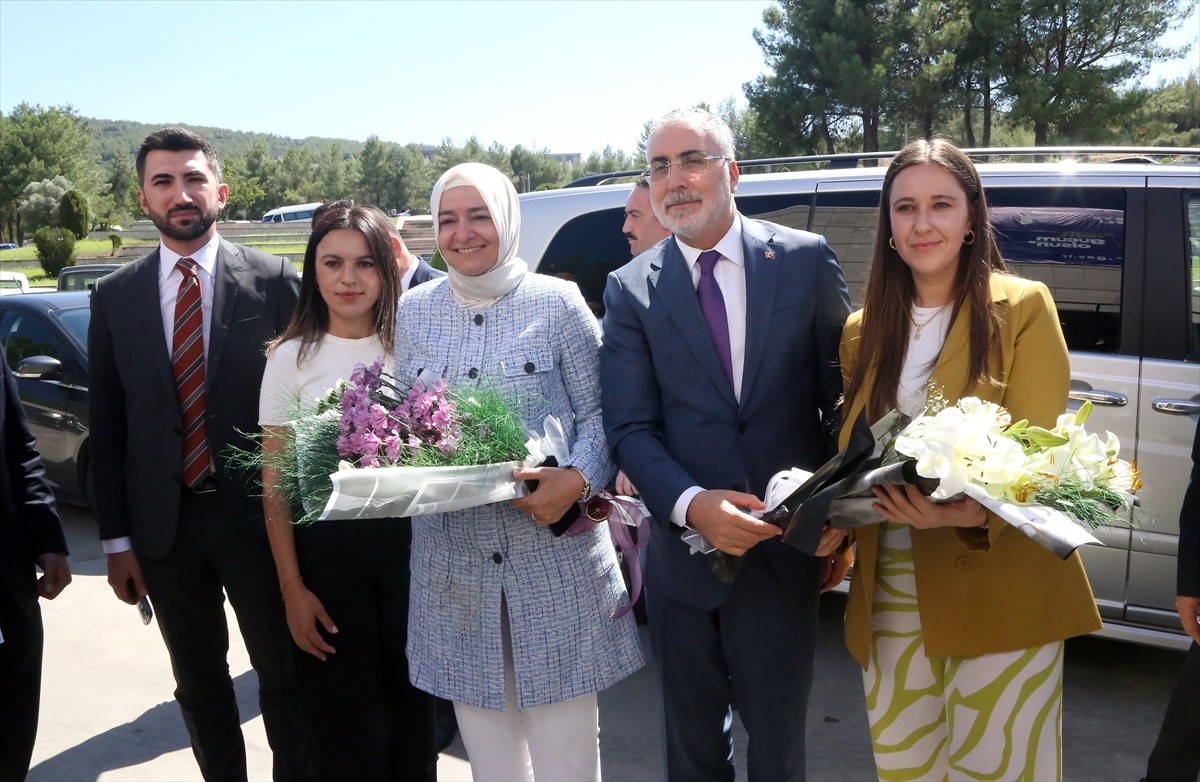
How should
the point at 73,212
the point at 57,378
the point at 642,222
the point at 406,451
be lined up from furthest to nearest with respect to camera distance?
1. the point at 73,212
2. the point at 57,378
3. the point at 642,222
4. the point at 406,451

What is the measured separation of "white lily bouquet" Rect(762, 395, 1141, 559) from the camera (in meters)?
2.04

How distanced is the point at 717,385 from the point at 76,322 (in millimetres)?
6836

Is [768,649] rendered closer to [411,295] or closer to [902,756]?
[902,756]

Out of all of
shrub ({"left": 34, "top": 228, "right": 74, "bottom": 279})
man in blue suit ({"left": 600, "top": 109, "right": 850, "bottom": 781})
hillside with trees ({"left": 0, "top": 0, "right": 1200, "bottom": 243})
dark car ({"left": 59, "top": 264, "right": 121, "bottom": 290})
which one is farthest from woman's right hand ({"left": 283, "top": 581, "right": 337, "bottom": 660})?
shrub ({"left": 34, "top": 228, "right": 74, "bottom": 279})

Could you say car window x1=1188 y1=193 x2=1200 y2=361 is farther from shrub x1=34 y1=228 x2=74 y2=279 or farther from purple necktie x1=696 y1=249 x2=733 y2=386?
shrub x1=34 y1=228 x2=74 y2=279

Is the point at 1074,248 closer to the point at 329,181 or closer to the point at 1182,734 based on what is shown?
the point at 1182,734

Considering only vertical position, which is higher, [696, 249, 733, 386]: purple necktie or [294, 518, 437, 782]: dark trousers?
Answer: [696, 249, 733, 386]: purple necktie

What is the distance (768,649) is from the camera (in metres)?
2.61

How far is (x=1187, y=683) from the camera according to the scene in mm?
3076

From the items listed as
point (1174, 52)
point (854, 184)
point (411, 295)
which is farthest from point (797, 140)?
point (411, 295)

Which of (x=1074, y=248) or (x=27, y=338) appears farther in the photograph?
(x=27, y=338)

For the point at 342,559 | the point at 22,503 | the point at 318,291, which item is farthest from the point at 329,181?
the point at 342,559

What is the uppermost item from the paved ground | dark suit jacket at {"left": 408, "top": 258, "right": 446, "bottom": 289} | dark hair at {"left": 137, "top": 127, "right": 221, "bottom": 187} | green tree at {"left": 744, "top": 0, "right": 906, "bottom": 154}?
green tree at {"left": 744, "top": 0, "right": 906, "bottom": 154}

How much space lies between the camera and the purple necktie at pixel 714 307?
266 centimetres
